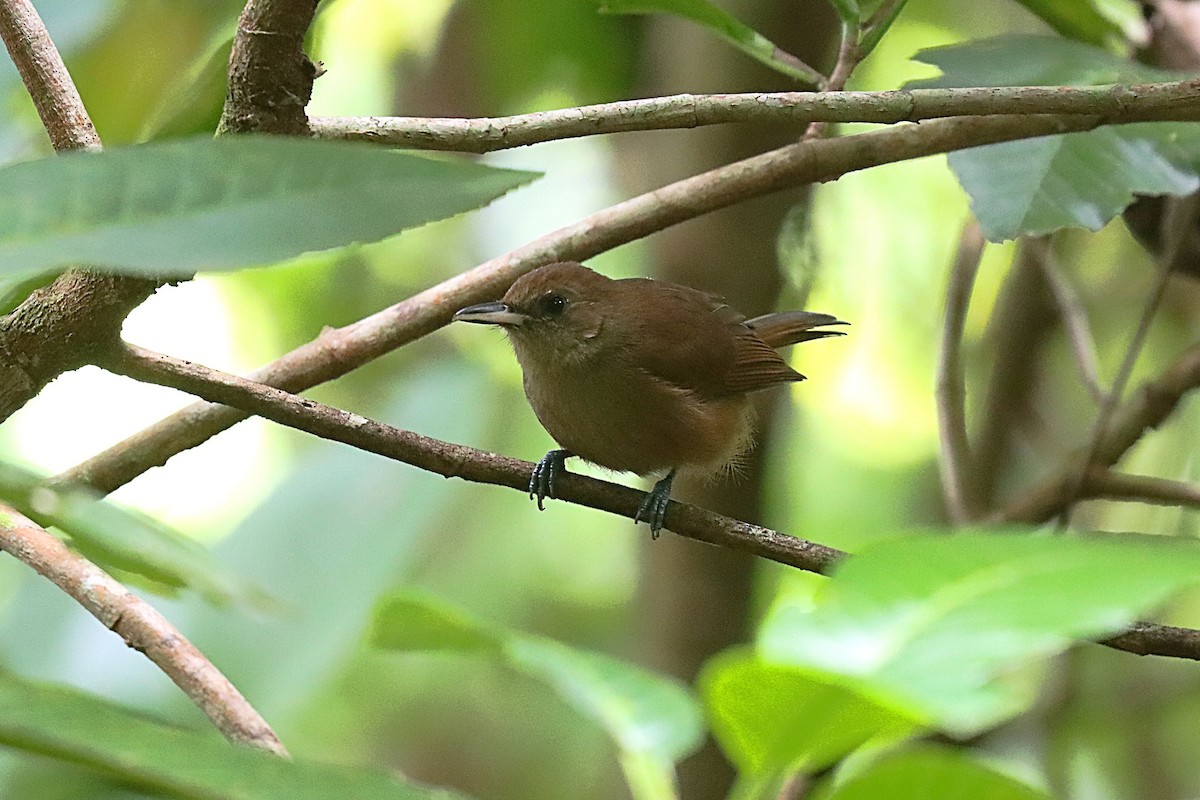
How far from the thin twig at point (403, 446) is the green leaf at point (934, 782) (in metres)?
0.78

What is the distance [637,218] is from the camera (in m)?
2.00

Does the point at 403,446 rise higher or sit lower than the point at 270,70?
lower

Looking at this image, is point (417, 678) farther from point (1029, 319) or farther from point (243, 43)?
point (243, 43)

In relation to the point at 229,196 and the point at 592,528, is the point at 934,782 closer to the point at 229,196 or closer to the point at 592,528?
the point at 229,196

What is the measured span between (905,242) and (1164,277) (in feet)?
7.13

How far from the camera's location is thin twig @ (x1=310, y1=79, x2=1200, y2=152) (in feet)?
5.08

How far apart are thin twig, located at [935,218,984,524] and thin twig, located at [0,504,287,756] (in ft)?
7.32

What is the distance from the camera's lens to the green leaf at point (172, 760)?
2.23ft

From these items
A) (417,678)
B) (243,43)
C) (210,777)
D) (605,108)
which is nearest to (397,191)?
(210,777)

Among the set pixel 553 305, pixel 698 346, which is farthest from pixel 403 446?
pixel 698 346

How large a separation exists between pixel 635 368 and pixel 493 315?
0.43m

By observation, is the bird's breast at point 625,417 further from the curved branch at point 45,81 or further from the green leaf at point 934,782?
the green leaf at point 934,782

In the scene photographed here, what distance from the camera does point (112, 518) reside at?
1131mm

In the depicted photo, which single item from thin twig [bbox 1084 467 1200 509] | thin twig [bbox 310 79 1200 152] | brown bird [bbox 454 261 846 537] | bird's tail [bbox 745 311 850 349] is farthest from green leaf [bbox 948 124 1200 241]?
bird's tail [bbox 745 311 850 349]
